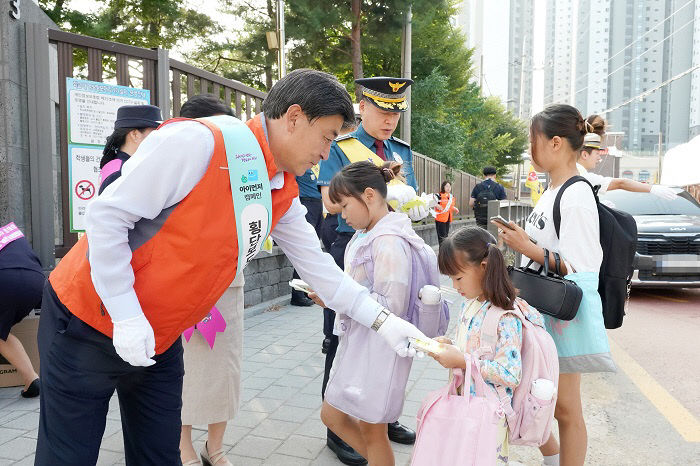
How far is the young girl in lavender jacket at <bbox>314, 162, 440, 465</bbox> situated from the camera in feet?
7.98

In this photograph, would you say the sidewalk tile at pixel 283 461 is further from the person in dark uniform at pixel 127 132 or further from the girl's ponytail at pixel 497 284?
the person in dark uniform at pixel 127 132

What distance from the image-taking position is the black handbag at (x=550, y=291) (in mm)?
2320

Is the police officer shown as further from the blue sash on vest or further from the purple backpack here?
the blue sash on vest

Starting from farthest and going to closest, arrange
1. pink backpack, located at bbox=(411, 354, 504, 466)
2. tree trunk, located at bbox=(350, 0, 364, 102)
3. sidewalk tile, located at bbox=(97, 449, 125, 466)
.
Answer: tree trunk, located at bbox=(350, 0, 364, 102)
sidewalk tile, located at bbox=(97, 449, 125, 466)
pink backpack, located at bbox=(411, 354, 504, 466)

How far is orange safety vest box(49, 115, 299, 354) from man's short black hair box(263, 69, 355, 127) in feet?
0.86

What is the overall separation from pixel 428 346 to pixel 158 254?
38.4 inches

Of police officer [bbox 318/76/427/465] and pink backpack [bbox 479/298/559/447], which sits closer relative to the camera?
pink backpack [bbox 479/298/559/447]

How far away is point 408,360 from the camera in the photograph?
2.50 m

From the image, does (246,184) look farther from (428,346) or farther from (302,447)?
(302,447)

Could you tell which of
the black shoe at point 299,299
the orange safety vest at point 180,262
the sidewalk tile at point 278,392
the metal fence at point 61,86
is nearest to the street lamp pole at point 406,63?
the black shoe at point 299,299

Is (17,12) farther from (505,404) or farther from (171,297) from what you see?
(505,404)

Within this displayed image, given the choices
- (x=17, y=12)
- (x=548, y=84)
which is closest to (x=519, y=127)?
(x=548, y=84)

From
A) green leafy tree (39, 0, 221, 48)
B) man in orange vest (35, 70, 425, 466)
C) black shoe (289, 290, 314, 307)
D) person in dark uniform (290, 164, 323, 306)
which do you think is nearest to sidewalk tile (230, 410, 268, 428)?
man in orange vest (35, 70, 425, 466)

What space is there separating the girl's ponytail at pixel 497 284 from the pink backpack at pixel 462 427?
1.10 feet
